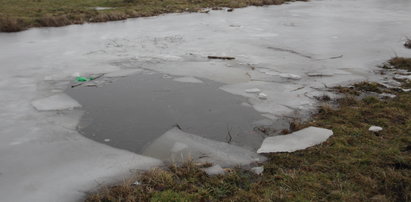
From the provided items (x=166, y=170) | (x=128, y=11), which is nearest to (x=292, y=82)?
(x=166, y=170)

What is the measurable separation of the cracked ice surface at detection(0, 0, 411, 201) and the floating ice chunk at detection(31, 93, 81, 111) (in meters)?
0.15

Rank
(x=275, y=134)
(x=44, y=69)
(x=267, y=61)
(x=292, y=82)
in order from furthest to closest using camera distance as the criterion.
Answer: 1. (x=267, y=61)
2. (x=44, y=69)
3. (x=292, y=82)
4. (x=275, y=134)

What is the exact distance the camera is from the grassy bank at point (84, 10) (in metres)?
15.1

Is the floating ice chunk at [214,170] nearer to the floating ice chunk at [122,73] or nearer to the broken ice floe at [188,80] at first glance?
the broken ice floe at [188,80]

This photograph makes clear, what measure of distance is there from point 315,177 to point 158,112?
302cm

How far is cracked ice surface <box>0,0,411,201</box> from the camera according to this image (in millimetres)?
4242

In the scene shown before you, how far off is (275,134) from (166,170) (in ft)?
6.30

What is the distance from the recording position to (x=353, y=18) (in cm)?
1803

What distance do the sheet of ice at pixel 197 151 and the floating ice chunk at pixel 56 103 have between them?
223 centimetres

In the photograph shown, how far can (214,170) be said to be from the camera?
13.7 feet

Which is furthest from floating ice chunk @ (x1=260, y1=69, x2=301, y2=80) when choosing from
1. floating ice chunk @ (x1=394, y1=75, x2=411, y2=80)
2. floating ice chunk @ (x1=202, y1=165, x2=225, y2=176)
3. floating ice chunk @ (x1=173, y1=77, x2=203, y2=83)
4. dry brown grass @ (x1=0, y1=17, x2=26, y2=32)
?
dry brown grass @ (x1=0, y1=17, x2=26, y2=32)

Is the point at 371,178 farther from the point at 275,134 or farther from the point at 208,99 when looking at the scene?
the point at 208,99

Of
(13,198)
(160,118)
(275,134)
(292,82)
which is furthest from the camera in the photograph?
(292,82)

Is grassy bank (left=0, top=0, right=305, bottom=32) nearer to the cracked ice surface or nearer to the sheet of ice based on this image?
the cracked ice surface
